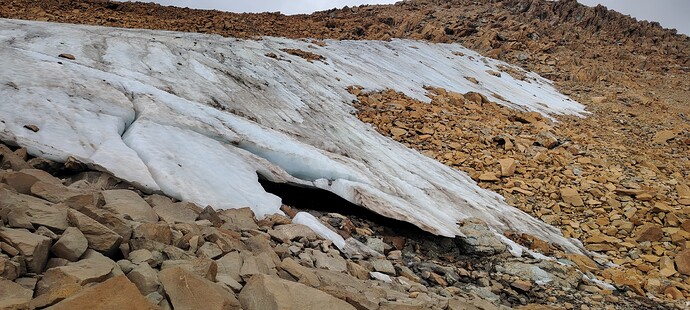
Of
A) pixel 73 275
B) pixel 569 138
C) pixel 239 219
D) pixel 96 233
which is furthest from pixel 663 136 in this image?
pixel 73 275

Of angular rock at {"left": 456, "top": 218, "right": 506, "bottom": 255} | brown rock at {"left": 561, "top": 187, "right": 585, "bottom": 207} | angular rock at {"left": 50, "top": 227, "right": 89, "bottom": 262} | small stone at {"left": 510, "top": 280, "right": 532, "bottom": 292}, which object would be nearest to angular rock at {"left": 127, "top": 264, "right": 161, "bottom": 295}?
angular rock at {"left": 50, "top": 227, "right": 89, "bottom": 262}

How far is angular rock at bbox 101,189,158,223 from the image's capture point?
3.90 m

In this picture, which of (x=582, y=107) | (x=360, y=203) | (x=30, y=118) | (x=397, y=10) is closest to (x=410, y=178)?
(x=360, y=203)

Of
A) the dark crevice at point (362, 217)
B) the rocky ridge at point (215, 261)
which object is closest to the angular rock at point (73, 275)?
the rocky ridge at point (215, 261)

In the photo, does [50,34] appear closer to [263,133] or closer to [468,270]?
[263,133]

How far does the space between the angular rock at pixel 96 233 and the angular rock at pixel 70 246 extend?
0.07 metres

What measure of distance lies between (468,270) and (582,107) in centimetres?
1812

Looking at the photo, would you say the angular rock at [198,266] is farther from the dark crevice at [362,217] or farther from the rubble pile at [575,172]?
the rubble pile at [575,172]

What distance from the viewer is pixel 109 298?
2.47 metres

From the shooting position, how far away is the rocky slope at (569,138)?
830 cm

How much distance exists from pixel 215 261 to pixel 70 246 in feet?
3.48

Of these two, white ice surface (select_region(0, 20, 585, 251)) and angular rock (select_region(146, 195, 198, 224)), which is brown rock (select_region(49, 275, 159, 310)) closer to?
angular rock (select_region(146, 195, 198, 224))

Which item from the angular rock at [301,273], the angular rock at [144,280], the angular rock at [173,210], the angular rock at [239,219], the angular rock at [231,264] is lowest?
the angular rock at [239,219]

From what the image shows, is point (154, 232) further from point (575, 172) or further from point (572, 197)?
point (575, 172)
